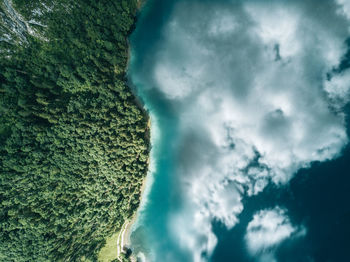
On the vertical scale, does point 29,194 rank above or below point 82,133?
below

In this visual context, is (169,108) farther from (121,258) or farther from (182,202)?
(121,258)

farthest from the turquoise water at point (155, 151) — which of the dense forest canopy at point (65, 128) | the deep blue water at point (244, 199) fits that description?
the dense forest canopy at point (65, 128)

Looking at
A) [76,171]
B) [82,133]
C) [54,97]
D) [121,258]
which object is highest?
[54,97]

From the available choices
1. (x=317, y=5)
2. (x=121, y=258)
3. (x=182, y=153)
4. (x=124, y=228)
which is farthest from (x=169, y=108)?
(x=121, y=258)

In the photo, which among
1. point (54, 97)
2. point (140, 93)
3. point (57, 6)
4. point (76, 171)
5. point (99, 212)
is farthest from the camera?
point (140, 93)

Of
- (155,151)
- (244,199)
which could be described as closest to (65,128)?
(155,151)

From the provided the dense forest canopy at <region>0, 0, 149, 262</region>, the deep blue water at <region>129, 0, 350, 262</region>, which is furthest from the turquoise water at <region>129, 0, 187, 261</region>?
the dense forest canopy at <region>0, 0, 149, 262</region>

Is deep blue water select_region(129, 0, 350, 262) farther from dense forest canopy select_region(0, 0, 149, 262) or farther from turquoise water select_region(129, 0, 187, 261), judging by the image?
dense forest canopy select_region(0, 0, 149, 262)

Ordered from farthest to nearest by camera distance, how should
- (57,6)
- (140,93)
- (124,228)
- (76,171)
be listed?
(124,228), (140,93), (76,171), (57,6)
